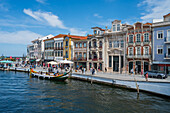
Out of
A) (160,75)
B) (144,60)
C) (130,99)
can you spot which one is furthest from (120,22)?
(130,99)

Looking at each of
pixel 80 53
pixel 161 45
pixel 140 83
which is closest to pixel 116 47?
pixel 161 45

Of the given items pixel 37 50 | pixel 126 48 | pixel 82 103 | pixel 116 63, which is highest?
pixel 37 50

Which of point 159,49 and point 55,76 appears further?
point 55,76

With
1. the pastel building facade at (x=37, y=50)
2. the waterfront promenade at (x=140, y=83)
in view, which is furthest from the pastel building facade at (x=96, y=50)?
the pastel building facade at (x=37, y=50)

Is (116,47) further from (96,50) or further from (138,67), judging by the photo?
(138,67)

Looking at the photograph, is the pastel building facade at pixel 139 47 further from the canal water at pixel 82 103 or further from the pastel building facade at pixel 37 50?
the pastel building facade at pixel 37 50

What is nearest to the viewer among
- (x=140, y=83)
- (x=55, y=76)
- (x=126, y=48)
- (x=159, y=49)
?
(x=140, y=83)

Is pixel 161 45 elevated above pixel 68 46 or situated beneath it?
situated beneath

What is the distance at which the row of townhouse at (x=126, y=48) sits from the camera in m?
31.7

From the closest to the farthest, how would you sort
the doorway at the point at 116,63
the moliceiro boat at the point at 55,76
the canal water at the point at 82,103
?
the canal water at the point at 82,103
the moliceiro boat at the point at 55,76
the doorway at the point at 116,63

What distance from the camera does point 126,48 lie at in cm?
3669

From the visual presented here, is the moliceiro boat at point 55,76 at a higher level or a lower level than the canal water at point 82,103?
higher

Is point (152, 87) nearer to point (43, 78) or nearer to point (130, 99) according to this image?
point (130, 99)

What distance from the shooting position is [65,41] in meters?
53.7
